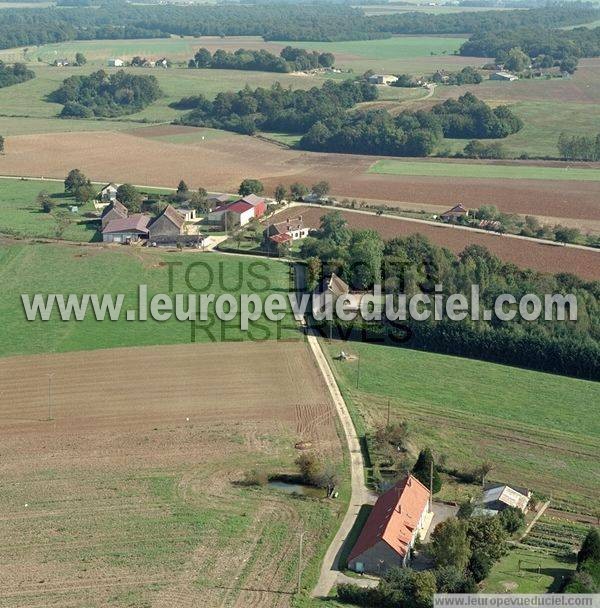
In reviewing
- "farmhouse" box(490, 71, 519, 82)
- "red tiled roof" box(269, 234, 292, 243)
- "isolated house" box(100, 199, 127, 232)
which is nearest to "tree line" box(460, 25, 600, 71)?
"farmhouse" box(490, 71, 519, 82)

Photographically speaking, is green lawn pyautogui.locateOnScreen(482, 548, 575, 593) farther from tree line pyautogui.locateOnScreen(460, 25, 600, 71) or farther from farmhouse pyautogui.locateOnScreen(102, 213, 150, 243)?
tree line pyautogui.locateOnScreen(460, 25, 600, 71)

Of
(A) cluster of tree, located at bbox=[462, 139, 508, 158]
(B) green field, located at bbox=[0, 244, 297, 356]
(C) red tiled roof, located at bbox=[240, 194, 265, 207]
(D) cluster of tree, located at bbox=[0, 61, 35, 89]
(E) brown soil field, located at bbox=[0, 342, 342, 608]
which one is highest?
(D) cluster of tree, located at bbox=[0, 61, 35, 89]

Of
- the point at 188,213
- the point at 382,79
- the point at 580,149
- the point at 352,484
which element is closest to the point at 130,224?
the point at 188,213

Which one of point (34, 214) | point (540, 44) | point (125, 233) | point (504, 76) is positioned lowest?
point (34, 214)

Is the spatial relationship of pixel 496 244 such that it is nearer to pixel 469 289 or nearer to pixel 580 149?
pixel 469 289

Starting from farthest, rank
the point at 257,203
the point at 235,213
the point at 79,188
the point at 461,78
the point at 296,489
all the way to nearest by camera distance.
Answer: the point at 461,78 → the point at 79,188 → the point at 257,203 → the point at 235,213 → the point at 296,489
